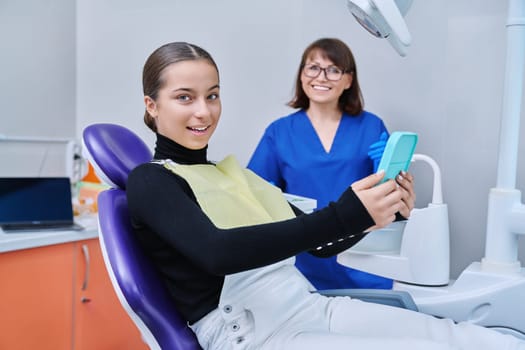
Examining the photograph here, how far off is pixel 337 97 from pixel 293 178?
284mm

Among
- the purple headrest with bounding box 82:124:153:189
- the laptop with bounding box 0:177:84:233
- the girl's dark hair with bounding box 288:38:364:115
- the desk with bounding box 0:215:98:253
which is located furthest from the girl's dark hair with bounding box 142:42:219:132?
the laptop with bounding box 0:177:84:233

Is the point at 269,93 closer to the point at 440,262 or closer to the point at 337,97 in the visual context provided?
the point at 337,97

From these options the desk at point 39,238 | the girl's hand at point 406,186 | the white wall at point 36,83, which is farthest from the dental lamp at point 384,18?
the white wall at point 36,83

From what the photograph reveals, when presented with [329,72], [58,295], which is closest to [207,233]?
[329,72]

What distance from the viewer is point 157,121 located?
104 centimetres

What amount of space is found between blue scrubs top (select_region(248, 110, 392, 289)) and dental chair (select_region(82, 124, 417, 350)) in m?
0.48

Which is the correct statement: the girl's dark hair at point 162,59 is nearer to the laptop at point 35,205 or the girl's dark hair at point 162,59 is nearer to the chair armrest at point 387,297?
the chair armrest at point 387,297

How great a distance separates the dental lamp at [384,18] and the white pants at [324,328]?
474mm

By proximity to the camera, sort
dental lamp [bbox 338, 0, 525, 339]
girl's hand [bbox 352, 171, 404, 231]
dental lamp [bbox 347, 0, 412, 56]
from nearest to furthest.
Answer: girl's hand [bbox 352, 171, 404, 231]
dental lamp [bbox 347, 0, 412, 56]
dental lamp [bbox 338, 0, 525, 339]

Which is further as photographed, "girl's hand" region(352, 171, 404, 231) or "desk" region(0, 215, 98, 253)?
"desk" region(0, 215, 98, 253)

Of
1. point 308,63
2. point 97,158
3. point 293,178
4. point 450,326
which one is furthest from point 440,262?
point 97,158

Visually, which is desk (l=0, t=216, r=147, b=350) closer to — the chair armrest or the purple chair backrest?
the purple chair backrest

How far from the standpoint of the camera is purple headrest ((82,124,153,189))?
1.08 metres

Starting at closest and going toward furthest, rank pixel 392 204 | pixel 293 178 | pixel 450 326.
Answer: pixel 392 204 → pixel 450 326 → pixel 293 178
